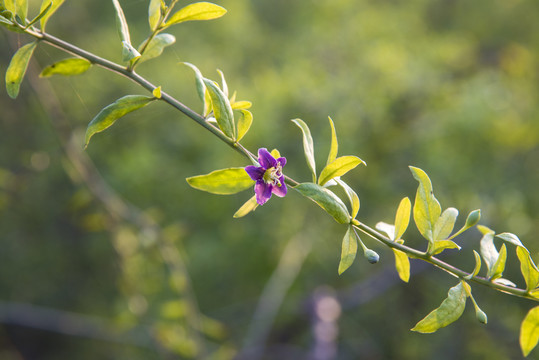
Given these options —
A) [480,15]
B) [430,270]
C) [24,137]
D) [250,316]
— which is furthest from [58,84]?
[480,15]

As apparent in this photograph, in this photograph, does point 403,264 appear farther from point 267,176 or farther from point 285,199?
point 285,199

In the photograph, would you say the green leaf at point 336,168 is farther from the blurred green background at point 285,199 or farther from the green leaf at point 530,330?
the blurred green background at point 285,199

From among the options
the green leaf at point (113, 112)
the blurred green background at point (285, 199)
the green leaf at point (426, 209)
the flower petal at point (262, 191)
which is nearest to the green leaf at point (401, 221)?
the green leaf at point (426, 209)

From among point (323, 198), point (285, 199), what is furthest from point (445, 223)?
point (285, 199)

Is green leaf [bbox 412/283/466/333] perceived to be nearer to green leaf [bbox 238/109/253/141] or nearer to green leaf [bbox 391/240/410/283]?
green leaf [bbox 391/240/410/283]

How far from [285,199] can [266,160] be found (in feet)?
4.51

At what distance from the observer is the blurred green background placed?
1.76 m

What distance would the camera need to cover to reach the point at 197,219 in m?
1.92

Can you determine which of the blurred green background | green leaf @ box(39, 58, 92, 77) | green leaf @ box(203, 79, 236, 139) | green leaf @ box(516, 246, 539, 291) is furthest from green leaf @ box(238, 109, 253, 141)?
the blurred green background

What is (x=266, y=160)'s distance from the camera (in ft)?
1.41

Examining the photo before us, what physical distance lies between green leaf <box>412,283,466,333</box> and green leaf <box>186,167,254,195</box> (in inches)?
7.2

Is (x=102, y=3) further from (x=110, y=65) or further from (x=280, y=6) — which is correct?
(x=110, y=65)

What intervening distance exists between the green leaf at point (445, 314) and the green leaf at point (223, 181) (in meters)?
0.18

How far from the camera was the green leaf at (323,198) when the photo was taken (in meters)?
0.37
